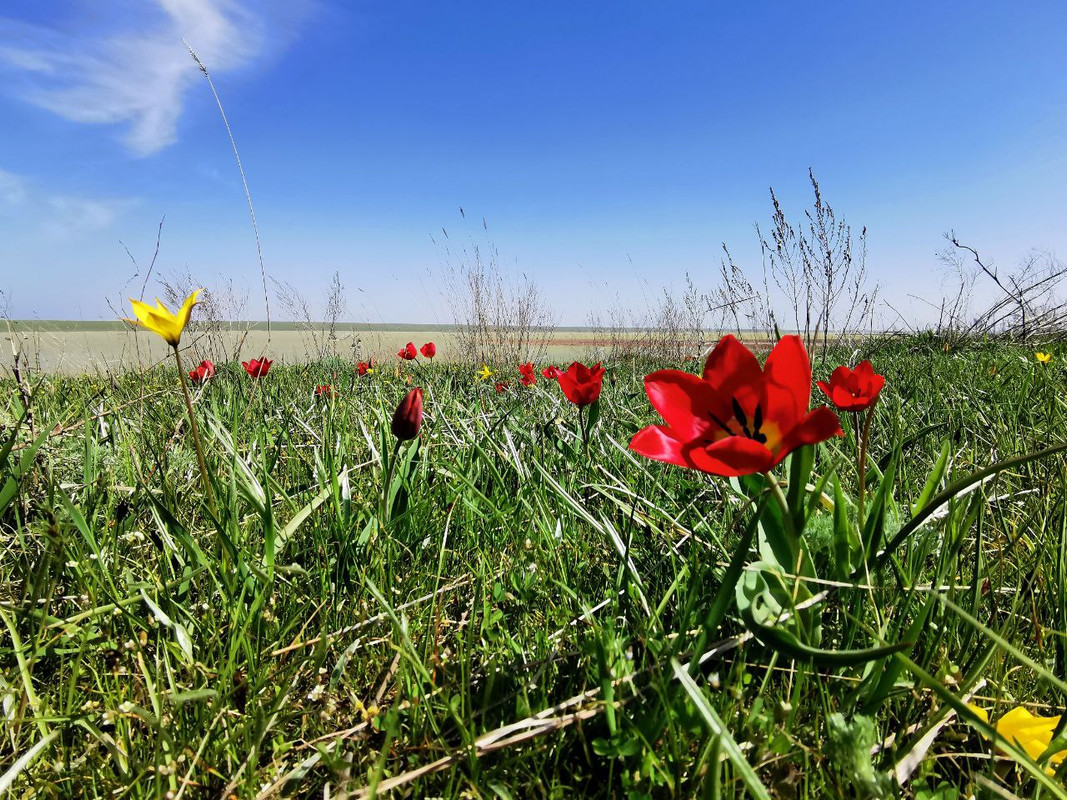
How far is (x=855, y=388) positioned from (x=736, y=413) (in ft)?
1.96

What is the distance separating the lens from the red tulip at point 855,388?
3.58 ft

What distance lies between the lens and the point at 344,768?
60 centimetres

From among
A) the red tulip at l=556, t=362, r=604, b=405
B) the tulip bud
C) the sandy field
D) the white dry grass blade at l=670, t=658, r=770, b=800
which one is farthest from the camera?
the sandy field

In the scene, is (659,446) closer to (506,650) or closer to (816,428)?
(816,428)

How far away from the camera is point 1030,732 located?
65 centimetres

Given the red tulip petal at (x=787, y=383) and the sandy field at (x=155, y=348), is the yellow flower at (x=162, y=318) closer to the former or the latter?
the sandy field at (x=155, y=348)

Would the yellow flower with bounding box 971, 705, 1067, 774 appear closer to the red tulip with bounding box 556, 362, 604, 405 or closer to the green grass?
the green grass

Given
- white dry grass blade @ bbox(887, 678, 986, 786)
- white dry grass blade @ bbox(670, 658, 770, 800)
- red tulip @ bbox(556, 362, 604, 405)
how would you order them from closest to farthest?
white dry grass blade @ bbox(670, 658, 770, 800)
white dry grass blade @ bbox(887, 678, 986, 786)
red tulip @ bbox(556, 362, 604, 405)

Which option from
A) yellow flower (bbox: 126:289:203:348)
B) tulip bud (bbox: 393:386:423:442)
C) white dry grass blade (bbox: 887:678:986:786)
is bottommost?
white dry grass blade (bbox: 887:678:986:786)

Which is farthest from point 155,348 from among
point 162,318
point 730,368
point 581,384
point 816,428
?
point 816,428

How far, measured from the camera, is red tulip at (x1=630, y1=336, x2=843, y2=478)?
563mm

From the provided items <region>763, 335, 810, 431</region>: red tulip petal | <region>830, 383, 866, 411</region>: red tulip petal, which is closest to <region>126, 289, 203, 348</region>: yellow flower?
<region>763, 335, 810, 431</region>: red tulip petal

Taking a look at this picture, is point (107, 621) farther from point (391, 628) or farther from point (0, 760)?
point (391, 628)

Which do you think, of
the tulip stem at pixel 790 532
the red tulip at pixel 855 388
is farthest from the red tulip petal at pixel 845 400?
the tulip stem at pixel 790 532
